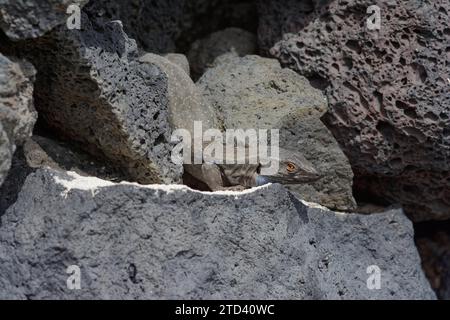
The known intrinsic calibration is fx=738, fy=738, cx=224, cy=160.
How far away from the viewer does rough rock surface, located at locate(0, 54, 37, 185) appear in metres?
2.84

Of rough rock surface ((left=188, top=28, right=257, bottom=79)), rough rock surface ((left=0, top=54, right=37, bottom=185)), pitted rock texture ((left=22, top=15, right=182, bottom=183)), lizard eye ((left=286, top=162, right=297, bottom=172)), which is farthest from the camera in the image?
rough rock surface ((left=188, top=28, right=257, bottom=79))

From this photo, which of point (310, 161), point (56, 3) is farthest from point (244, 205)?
point (56, 3)

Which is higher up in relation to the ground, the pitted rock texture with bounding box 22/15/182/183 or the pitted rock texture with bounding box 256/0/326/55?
the pitted rock texture with bounding box 256/0/326/55

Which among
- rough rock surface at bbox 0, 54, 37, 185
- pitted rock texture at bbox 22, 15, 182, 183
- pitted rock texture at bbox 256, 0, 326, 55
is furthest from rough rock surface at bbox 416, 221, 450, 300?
rough rock surface at bbox 0, 54, 37, 185

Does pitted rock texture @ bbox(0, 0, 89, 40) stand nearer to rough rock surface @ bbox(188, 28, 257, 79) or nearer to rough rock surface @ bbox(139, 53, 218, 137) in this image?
rough rock surface @ bbox(139, 53, 218, 137)

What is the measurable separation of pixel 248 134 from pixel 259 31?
2.64ft

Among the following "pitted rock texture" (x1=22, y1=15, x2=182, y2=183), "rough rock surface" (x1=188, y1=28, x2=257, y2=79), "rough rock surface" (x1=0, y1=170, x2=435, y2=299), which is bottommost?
"rough rock surface" (x1=0, y1=170, x2=435, y2=299)

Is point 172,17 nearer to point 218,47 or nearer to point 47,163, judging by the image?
point 218,47

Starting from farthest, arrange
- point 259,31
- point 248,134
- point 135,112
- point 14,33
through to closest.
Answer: point 259,31, point 248,134, point 135,112, point 14,33

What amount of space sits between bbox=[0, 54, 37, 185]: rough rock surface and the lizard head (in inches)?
49.5

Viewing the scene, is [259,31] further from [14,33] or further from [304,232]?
[14,33]

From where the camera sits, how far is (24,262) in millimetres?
3080

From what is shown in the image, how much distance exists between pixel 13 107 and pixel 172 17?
1518 millimetres

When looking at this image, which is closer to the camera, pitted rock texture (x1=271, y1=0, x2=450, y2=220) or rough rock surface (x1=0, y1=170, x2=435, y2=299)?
rough rock surface (x1=0, y1=170, x2=435, y2=299)
